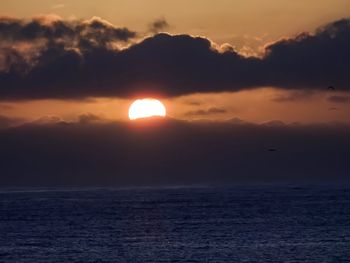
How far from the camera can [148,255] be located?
128 m

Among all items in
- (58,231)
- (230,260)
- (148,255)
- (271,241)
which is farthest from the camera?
(58,231)

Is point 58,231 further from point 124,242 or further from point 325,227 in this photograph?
point 325,227

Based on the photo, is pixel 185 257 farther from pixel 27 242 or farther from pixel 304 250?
pixel 27 242

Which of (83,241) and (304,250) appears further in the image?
(83,241)

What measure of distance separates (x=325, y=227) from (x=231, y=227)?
59.7 ft

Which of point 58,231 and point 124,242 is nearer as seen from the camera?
point 124,242

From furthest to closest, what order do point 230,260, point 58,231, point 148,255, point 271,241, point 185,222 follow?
1. point 185,222
2. point 58,231
3. point 271,241
4. point 148,255
5. point 230,260

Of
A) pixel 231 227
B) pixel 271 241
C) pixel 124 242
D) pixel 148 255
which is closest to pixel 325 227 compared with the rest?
pixel 231 227

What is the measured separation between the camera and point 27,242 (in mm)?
148750

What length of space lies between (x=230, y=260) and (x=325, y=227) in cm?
5974

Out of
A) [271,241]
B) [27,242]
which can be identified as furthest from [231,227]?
[27,242]

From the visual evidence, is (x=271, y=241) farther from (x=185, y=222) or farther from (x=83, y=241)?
(x=185, y=222)

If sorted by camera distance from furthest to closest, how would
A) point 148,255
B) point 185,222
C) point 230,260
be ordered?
point 185,222 → point 148,255 → point 230,260

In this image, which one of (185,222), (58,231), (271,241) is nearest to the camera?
(271,241)
